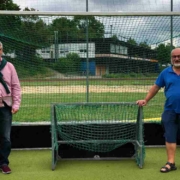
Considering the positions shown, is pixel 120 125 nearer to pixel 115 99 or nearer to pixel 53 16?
pixel 115 99

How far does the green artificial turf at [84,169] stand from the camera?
15.0ft

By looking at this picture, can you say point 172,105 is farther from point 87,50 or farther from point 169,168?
point 87,50

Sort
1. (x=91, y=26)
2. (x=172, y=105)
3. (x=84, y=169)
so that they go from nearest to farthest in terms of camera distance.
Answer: (x=172, y=105) < (x=84, y=169) < (x=91, y=26)

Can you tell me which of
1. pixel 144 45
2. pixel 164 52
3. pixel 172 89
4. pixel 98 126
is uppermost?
pixel 144 45

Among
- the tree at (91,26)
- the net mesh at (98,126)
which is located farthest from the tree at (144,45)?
the net mesh at (98,126)

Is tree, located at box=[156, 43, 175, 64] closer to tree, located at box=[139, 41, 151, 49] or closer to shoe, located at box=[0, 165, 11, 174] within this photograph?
tree, located at box=[139, 41, 151, 49]

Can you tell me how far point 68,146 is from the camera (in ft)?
17.8

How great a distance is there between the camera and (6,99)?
4590mm

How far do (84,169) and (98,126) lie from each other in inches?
29.7

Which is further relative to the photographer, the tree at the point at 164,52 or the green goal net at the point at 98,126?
the tree at the point at 164,52

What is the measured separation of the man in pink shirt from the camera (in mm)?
4551

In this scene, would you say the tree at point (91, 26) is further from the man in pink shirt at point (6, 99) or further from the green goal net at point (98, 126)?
the man in pink shirt at point (6, 99)

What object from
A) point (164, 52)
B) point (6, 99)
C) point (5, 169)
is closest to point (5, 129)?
point (6, 99)

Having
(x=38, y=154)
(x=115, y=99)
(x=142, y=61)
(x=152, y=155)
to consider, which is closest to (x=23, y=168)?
(x=38, y=154)
